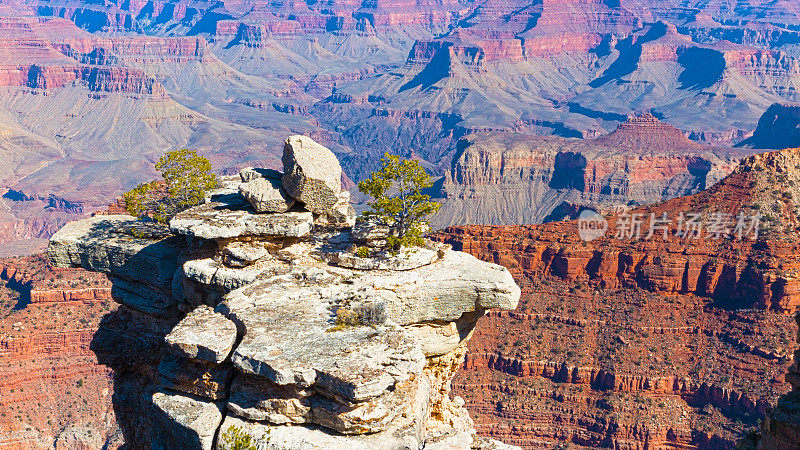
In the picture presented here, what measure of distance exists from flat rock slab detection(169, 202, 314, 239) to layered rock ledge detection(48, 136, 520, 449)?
0.09m

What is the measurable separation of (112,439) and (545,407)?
4576 centimetres

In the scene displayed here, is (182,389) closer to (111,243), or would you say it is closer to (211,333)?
(211,333)

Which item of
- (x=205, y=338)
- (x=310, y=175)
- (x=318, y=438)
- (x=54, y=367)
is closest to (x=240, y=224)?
(x=310, y=175)

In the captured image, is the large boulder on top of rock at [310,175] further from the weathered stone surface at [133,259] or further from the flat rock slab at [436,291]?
the weathered stone surface at [133,259]

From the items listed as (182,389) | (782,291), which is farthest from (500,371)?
(182,389)

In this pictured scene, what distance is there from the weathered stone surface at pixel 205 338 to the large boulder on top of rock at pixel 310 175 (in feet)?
27.6

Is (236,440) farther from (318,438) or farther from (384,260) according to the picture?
(384,260)

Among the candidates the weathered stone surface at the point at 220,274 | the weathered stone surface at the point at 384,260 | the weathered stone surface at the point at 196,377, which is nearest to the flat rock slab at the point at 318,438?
the weathered stone surface at the point at 196,377

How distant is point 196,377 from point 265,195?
10.1 metres

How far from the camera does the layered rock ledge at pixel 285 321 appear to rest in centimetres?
2714

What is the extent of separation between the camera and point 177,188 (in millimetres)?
41375

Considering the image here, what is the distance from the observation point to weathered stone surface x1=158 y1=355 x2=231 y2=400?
2917 cm

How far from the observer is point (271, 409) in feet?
90.7
